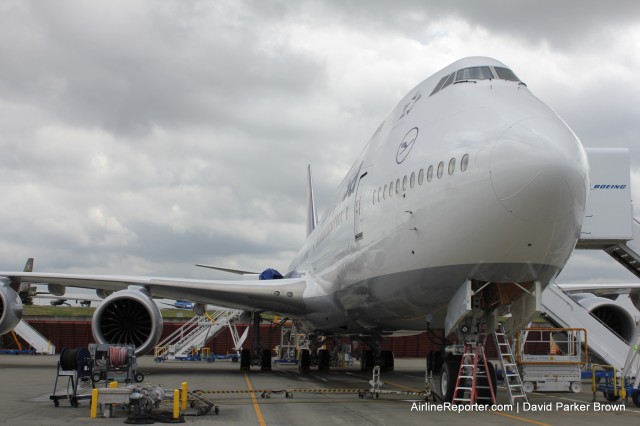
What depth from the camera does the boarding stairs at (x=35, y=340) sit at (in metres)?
39.9

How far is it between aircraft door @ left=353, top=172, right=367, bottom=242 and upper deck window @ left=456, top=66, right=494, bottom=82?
3.06 meters

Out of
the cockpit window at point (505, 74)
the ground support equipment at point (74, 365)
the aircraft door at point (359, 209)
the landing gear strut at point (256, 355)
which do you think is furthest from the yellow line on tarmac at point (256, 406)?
the cockpit window at point (505, 74)

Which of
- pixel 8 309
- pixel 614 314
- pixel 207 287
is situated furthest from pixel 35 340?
pixel 614 314

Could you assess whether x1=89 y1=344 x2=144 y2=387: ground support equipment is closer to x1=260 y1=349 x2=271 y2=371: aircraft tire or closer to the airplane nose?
the airplane nose

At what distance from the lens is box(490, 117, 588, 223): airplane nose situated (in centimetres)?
911

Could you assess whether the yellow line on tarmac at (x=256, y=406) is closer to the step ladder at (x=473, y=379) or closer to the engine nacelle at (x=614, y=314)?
the step ladder at (x=473, y=379)

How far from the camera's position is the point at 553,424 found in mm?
8742

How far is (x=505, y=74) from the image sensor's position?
11477 millimetres

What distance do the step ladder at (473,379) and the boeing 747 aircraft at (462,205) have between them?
0.69 ft

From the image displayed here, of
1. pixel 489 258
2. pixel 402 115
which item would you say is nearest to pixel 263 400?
pixel 489 258

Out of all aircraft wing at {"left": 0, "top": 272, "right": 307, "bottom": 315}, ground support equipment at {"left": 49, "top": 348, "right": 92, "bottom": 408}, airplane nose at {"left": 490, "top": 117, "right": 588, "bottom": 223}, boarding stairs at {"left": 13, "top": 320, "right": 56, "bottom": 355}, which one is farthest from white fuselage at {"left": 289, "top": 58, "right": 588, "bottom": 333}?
boarding stairs at {"left": 13, "top": 320, "right": 56, "bottom": 355}

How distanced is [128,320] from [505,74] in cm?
1133

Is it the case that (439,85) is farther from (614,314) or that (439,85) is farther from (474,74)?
(614,314)

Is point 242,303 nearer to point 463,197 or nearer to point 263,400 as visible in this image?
point 263,400
